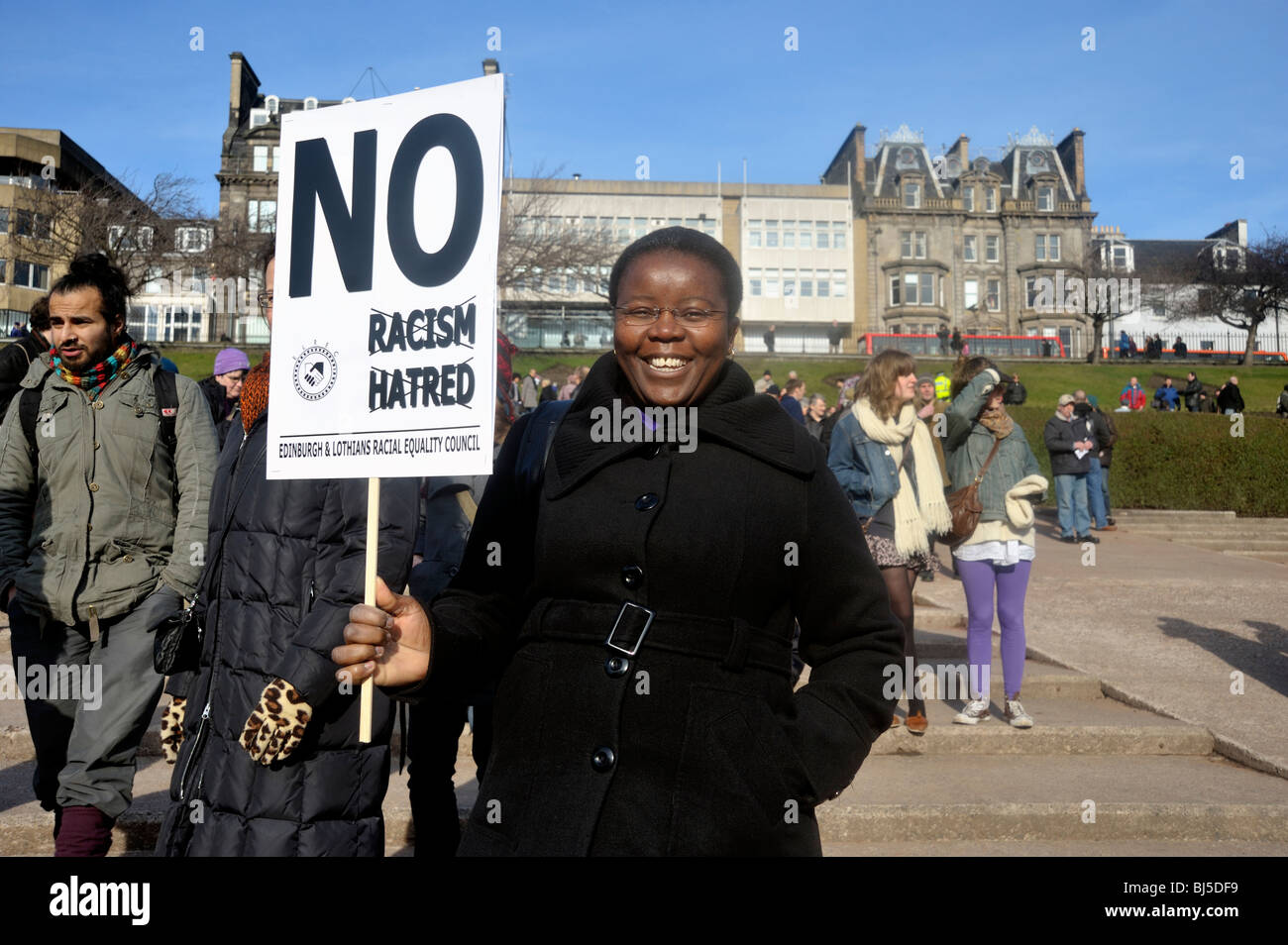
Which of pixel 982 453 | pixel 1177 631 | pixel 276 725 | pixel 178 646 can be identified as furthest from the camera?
pixel 1177 631

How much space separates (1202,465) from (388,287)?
2047cm

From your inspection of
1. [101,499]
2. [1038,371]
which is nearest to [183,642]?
[101,499]

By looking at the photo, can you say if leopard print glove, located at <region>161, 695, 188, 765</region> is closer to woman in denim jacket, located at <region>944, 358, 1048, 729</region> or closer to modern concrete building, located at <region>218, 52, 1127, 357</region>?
woman in denim jacket, located at <region>944, 358, 1048, 729</region>

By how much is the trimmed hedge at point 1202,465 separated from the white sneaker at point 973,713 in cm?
1473

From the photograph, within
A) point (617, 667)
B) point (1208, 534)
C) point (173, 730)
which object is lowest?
point (173, 730)

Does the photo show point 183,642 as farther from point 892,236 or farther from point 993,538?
Result: point 892,236

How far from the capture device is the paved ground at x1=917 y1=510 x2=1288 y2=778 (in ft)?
24.3

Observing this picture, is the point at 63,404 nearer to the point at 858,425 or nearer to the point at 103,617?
the point at 103,617

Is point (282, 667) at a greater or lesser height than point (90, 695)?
greater

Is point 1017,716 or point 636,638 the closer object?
point 636,638

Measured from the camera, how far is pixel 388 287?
7.65 ft

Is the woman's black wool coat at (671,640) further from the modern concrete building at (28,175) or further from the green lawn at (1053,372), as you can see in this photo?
the modern concrete building at (28,175)

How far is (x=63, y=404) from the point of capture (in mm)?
4137
